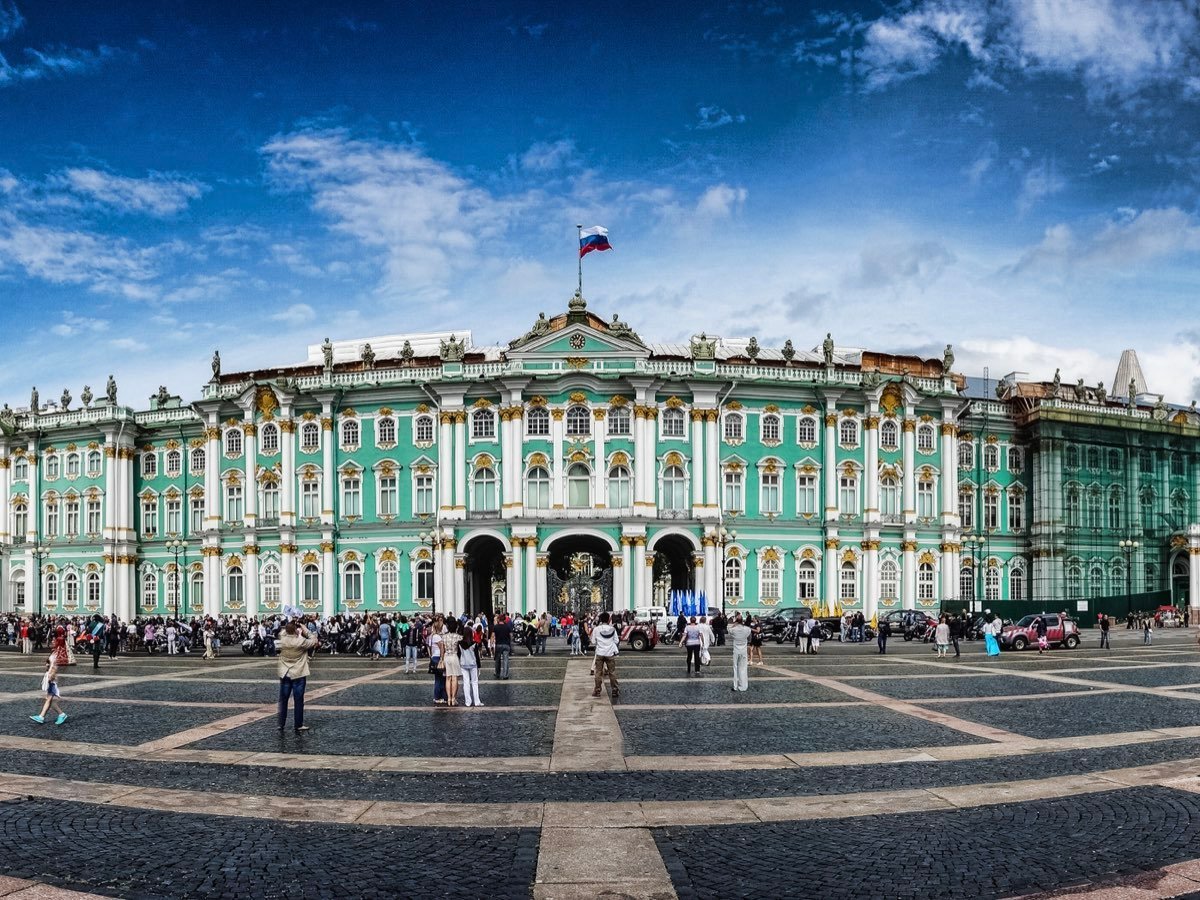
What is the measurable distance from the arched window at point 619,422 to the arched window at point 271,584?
22.5 m

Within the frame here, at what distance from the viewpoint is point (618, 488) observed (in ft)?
202

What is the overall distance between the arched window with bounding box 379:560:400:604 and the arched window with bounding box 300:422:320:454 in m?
8.37

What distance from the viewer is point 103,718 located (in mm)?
21406

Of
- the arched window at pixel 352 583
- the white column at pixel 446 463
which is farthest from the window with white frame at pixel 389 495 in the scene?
the arched window at pixel 352 583

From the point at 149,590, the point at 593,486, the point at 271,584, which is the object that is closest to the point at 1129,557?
the point at 593,486

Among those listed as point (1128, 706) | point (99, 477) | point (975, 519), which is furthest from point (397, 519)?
point (1128, 706)

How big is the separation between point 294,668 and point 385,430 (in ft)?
153

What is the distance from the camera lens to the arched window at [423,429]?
63906mm

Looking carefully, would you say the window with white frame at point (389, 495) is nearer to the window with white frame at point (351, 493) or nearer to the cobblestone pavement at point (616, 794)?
the window with white frame at point (351, 493)

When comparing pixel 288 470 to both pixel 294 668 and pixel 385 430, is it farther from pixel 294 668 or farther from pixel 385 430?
pixel 294 668

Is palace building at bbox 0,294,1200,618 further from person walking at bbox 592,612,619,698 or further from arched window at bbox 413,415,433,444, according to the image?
person walking at bbox 592,612,619,698

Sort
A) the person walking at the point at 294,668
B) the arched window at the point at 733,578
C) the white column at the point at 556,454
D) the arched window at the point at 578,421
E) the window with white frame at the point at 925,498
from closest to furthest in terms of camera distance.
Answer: the person walking at the point at 294,668
the white column at the point at 556,454
the arched window at the point at 578,421
the arched window at the point at 733,578
the window with white frame at the point at 925,498

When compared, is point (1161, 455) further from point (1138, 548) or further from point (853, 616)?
point (853, 616)

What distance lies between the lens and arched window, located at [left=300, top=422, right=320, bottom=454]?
2594 inches
